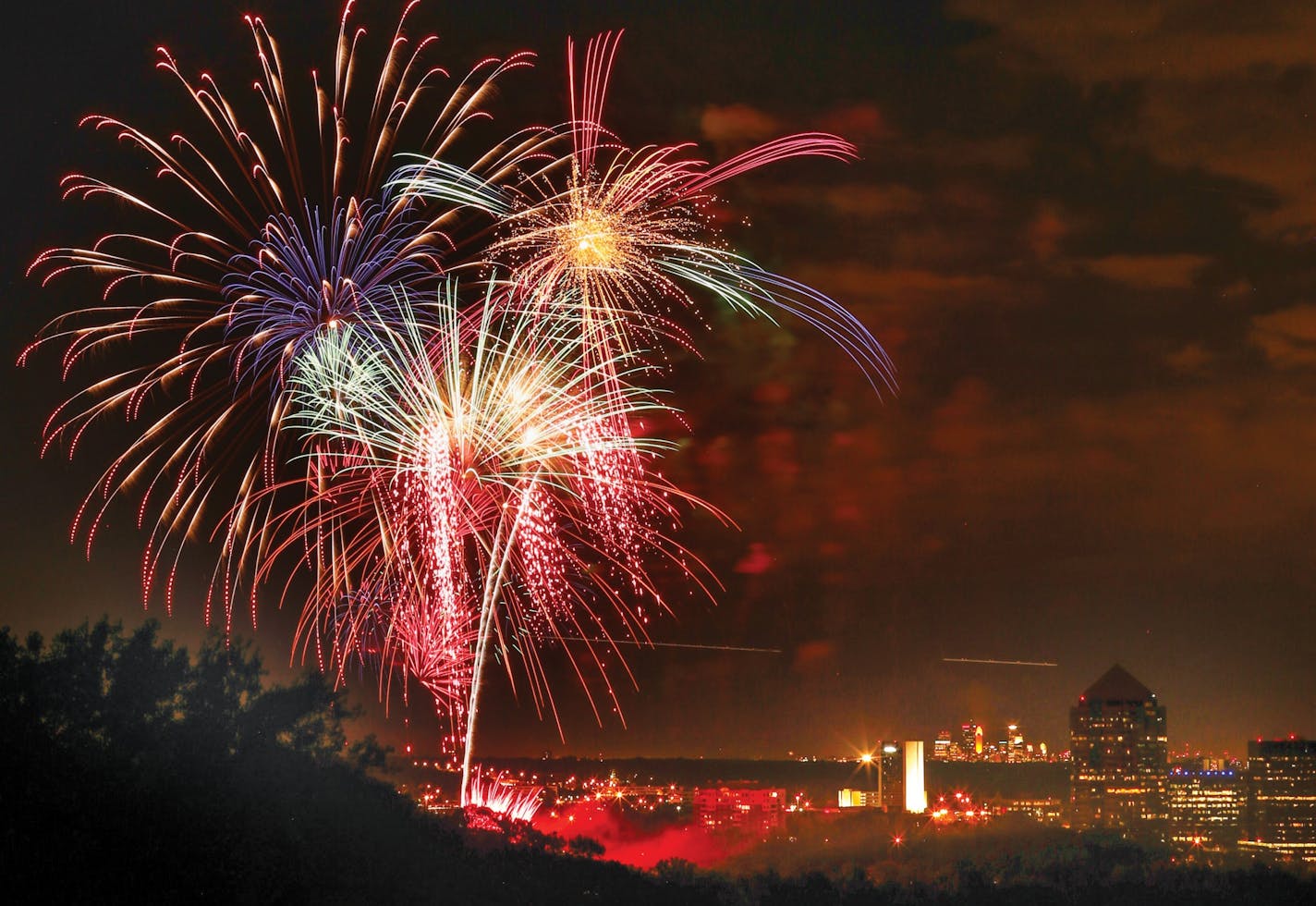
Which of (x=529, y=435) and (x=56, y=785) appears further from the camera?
(x=529, y=435)

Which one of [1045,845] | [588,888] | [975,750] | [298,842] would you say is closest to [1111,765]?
[975,750]

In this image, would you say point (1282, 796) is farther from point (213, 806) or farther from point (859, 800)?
point (213, 806)

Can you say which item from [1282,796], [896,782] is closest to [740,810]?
[896,782]

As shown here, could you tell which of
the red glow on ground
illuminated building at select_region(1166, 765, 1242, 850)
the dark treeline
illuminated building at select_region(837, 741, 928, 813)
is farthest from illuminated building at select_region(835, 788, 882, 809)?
the dark treeline

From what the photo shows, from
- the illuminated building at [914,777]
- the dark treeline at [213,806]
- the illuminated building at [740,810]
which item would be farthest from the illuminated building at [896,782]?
the dark treeline at [213,806]

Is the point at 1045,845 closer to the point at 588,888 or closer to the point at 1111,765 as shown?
the point at 588,888

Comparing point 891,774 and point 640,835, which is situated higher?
point 891,774

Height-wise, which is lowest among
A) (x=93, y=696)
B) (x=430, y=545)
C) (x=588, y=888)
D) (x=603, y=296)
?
(x=588, y=888)
